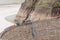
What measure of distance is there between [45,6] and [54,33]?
0.68m

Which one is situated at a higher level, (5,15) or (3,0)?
(3,0)

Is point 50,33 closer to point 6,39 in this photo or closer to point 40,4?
point 6,39

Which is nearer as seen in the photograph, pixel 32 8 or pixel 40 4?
pixel 40 4

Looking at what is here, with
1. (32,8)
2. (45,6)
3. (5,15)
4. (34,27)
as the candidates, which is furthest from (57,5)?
(5,15)

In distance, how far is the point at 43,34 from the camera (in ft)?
2.99

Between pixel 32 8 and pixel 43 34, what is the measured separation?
86 cm

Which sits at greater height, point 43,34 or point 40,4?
point 40,4

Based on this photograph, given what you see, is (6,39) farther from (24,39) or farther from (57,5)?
(57,5)

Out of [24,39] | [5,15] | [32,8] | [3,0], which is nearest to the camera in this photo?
[24,39]

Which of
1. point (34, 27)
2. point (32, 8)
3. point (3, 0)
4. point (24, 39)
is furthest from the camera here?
point (3, 0)

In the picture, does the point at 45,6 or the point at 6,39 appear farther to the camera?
the point at 45,6

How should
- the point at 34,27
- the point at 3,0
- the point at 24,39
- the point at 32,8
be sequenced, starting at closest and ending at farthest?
the point at 24,39 → the point at 34,27 → the point at 32,8 → the point at 3,0

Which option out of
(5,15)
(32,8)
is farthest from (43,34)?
(5,15)

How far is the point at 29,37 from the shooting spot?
90 cm
